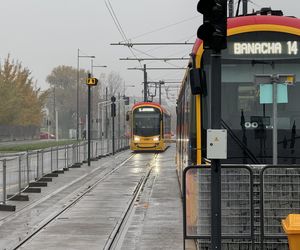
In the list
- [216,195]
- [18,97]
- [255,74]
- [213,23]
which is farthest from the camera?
[18,97]

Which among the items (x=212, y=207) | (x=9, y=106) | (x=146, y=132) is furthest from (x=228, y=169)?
(x=9, y=106)

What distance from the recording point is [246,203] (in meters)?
7.82

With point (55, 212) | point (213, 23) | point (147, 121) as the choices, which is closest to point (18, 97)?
point (147, 121)

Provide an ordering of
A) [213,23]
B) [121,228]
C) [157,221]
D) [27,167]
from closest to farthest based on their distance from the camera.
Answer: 1. [213,23]
2. [121,228]
3. [157,221]
4. [27,167]

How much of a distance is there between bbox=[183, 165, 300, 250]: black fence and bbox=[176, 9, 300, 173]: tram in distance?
4.46 ft

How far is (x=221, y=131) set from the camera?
7.23m

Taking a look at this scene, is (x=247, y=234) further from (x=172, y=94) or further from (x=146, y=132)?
(x=172, y=94)

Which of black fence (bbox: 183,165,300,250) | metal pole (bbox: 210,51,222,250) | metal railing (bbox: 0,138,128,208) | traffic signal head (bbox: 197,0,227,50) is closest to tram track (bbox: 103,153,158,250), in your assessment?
black fence (bbox: 183,165,300,250)

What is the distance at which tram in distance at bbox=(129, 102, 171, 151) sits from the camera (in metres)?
40.9

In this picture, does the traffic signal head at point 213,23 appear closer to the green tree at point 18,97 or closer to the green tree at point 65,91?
the green tree at point 18,97

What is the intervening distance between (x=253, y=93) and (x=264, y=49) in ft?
2.44

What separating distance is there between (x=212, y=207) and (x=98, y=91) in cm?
11707

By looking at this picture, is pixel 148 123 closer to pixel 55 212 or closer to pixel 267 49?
pixel 55 212

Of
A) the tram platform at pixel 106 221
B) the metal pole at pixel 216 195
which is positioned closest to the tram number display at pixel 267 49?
the metal pole at pixel 216 195
